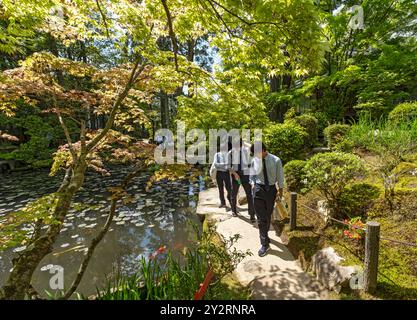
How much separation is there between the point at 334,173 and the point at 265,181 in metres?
1.26

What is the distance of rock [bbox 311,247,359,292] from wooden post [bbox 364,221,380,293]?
0.22m

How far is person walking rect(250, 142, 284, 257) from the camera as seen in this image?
423 centimetres

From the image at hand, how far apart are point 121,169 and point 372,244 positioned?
16702mm

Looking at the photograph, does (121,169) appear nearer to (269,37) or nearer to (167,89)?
(167,89)

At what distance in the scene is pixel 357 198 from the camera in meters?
4.46

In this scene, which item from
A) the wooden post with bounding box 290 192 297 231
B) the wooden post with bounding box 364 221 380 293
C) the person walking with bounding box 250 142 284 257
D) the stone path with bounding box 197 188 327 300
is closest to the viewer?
the wooden post with bounding box 364 221 380 293

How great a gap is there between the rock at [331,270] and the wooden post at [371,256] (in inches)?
8.6

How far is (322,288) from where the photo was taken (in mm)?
3451

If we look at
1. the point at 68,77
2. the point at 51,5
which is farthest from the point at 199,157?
the point at 68,77

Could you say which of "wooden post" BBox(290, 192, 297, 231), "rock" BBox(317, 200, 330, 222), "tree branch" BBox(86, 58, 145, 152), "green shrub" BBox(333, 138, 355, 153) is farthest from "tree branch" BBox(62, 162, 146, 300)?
"green shrub" BBox(333, 138, 355, 153)

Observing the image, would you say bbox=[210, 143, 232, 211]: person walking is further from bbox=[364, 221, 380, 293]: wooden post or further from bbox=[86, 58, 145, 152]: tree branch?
bbox=[364, 221, 380, 293]: wooden post

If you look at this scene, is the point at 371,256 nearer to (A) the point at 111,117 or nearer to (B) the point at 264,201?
(B) the point at 264,201

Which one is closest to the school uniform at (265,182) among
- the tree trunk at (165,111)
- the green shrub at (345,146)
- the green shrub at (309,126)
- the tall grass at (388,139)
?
the tall grass at (388,139)

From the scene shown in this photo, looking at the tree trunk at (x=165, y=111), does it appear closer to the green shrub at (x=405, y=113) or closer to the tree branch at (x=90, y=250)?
the green shrub at (x=405, y=113)
